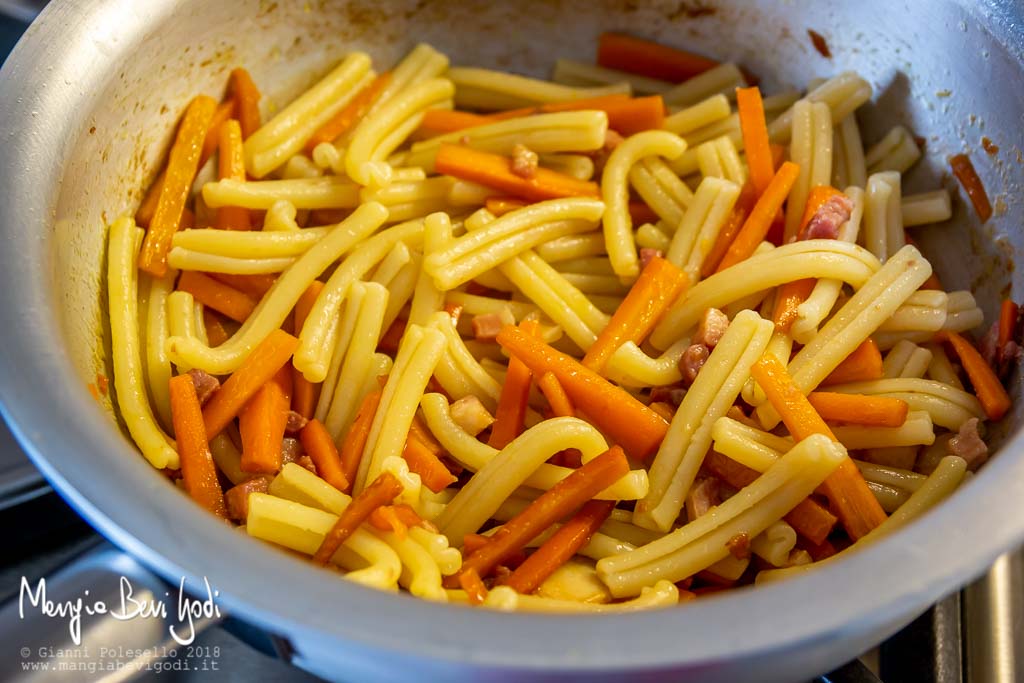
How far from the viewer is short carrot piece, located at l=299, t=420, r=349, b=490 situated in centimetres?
183

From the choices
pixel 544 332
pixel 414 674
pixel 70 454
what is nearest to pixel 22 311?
pixel 70 454

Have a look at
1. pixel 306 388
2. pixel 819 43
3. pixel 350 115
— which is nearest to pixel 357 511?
pixel 306 388

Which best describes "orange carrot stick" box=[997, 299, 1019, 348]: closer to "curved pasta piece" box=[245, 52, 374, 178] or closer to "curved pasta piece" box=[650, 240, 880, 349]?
"curved pasta piece" box=[650, 240, 880, 349]

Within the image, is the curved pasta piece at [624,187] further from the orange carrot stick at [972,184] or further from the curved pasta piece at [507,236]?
the orange carrot stick at [972,184]

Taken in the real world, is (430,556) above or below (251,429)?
below

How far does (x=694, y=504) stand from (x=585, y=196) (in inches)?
32.3

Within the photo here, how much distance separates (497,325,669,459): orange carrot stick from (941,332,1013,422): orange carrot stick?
0.63 m

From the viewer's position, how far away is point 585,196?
2.28 meters

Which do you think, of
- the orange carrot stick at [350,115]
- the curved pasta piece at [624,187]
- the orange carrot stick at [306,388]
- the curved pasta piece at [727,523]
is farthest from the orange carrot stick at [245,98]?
the curved pasta piece at [727,523]

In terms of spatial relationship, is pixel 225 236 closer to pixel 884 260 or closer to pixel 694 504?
pixel 694 504

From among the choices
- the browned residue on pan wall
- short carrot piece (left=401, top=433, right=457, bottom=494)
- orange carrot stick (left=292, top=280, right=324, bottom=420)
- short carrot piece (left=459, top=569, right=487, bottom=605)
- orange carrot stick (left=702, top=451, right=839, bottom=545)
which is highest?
the browned residue on pan wall

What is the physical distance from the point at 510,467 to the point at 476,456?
0.35 feet

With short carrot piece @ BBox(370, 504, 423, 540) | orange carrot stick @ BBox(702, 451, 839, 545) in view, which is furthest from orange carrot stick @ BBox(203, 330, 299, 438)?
orange carrot stick @ BBox(702, 451, 839, 545)

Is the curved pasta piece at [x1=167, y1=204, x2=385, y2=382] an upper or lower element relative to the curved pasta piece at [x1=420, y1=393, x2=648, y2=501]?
upper
